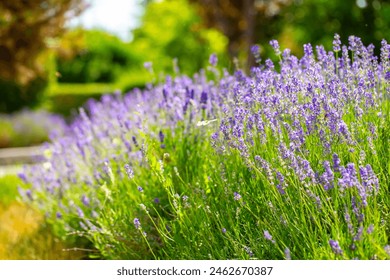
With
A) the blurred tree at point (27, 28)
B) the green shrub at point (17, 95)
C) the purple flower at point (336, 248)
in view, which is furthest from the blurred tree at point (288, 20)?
the purple flower at point (336, 248)

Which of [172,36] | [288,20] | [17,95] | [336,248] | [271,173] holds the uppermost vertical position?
[172,36]

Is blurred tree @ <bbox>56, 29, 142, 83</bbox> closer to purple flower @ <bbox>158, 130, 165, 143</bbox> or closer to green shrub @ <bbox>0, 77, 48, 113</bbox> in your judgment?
green shrub @ <bbox>0, 77, 48, 113</bbox>

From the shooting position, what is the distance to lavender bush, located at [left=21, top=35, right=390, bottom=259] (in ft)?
8.54

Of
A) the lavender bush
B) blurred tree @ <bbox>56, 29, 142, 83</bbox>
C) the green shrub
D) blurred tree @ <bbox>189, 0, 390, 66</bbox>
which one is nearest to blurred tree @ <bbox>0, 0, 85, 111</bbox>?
blurred tree @ <bbox>189, 0, 390, 66</bbox>

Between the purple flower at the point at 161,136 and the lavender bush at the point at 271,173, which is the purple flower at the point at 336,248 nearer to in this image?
the lavender bush at the point at 271,173

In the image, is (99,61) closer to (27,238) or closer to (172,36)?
(172,36)

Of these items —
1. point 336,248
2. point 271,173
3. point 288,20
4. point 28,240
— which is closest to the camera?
point 336,248

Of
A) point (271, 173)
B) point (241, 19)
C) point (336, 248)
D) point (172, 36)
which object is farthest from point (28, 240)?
point (172, 36)

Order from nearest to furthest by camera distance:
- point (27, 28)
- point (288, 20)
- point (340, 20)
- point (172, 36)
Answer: point (27, 28)
point (340, 20)
point (288, 20)
point (172, 36)

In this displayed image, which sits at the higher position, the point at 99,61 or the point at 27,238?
the point at 99,61

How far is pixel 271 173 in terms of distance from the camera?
2.73 meters

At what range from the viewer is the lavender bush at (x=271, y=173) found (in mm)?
2602

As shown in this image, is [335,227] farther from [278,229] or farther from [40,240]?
[40,240]
